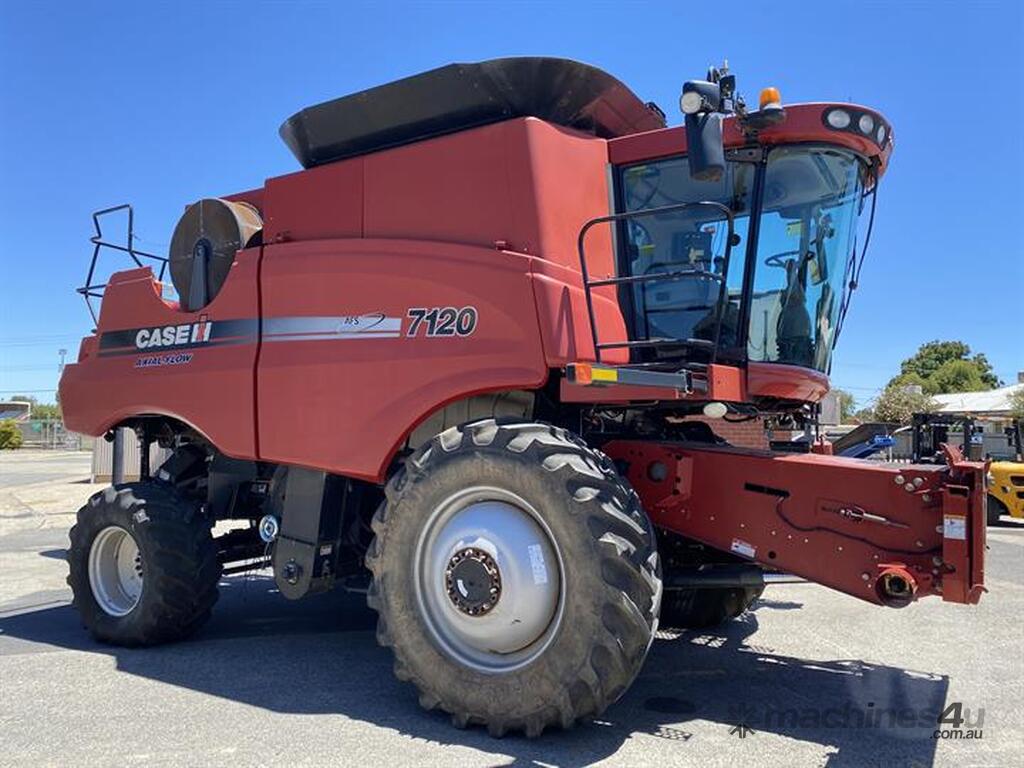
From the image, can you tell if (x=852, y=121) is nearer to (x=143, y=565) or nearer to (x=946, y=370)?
(x=143, y=565)

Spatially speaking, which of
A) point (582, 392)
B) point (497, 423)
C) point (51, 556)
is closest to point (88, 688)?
point (497, 423)

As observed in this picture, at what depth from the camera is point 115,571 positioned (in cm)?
628

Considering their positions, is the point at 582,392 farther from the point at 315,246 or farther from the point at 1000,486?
the point at 1000,486

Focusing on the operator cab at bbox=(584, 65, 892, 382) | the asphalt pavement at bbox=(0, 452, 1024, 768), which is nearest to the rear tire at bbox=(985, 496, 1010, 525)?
the asphalt pavement at bbox=(0, 452, 1024, 768)

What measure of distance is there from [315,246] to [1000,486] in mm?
15106

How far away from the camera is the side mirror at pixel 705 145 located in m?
3.80

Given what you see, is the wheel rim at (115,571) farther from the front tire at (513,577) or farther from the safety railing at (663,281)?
the safety railing at (663,281)

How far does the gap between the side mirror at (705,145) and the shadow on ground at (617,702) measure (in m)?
2.72

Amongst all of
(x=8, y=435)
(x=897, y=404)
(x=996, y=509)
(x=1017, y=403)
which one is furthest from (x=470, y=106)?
(x=8, y=435)

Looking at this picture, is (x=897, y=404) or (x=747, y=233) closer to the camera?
(x=747, y=233)

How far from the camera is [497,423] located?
4320mm

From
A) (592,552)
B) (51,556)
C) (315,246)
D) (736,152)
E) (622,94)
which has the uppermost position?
(622,94)

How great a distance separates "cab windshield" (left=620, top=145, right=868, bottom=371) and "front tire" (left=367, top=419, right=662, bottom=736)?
4.15 ft

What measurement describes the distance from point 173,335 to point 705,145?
427 centimetres
